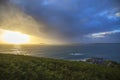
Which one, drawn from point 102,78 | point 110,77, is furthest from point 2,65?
point 110,77

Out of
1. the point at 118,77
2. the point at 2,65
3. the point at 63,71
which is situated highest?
the point at 2,65

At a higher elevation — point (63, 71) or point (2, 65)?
point (2, 65)

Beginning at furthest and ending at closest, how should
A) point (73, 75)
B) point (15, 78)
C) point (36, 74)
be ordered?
point (73, 75) < point (36, 74) < point (15, 78)

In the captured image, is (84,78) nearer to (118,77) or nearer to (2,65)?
(118,77)

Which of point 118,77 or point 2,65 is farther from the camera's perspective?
point 118,77

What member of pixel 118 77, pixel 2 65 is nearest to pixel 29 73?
pixel 2 65

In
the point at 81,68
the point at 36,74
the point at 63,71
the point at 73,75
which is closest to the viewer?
the point at 36,74

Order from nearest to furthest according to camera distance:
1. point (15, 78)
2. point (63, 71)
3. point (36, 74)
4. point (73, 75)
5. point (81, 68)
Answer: point (15, 78) → point (36, 74) → point (73, 75) → point (63, 71) → point (81, 68)

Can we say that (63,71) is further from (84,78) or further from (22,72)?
(22,72)

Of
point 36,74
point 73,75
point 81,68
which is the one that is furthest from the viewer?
point 81,68
